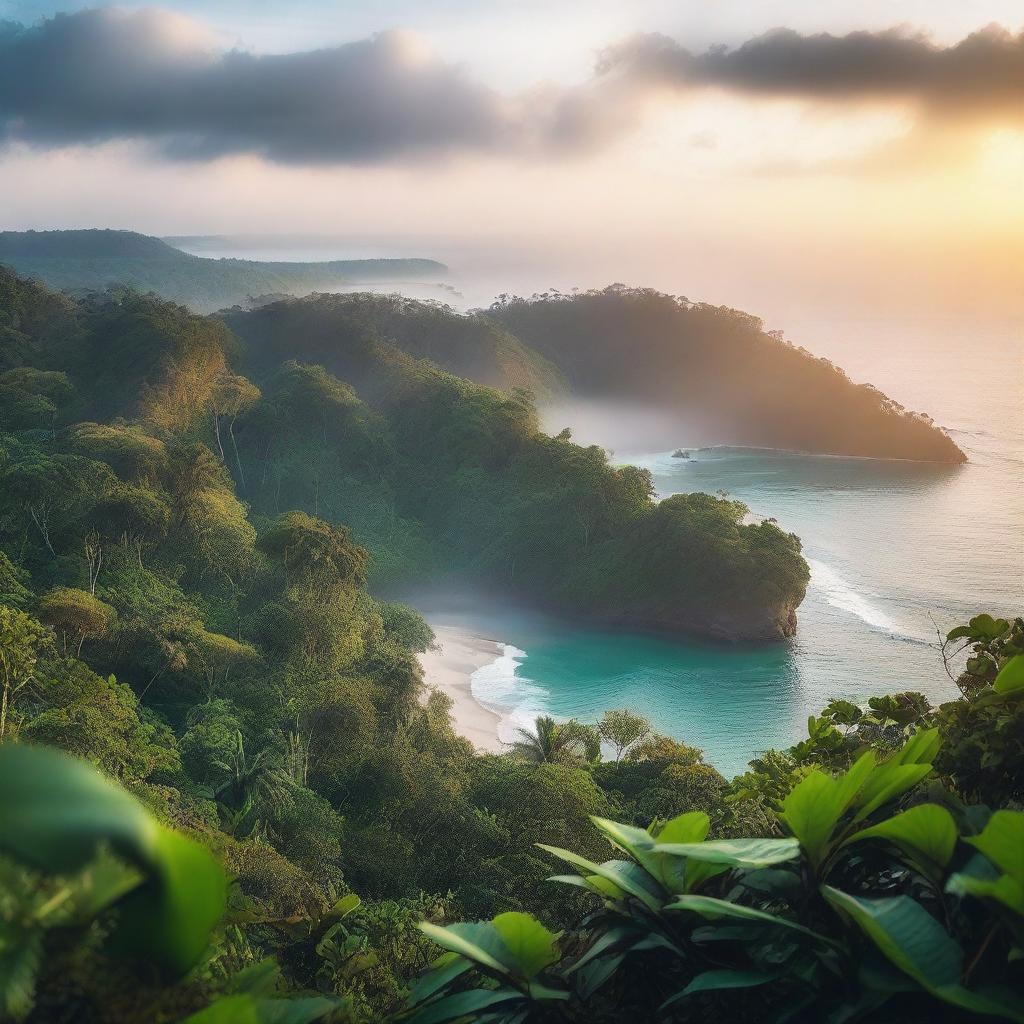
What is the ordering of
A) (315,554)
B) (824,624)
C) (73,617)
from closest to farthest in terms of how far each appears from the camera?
(73,617), (315,554), (824,624)

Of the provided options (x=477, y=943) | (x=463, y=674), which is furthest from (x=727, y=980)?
(x=463, y=674)

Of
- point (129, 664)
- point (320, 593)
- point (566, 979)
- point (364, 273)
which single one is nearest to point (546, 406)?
point (320, 593)

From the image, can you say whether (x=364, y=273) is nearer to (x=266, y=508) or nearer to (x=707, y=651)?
(x=266, y=508)

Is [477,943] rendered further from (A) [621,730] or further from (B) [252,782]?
(A) [621,730]

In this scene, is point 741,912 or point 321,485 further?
point 321,485

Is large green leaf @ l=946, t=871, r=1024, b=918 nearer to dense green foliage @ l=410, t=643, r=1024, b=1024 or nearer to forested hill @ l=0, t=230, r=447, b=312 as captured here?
dense green foliage @ l=410, t=643, r=1024, b=1024

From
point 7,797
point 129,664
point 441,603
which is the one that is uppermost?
point 7,797

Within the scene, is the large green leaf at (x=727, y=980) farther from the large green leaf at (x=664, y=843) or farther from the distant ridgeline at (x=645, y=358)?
the distant ridgeline at (x=645, y=358)
